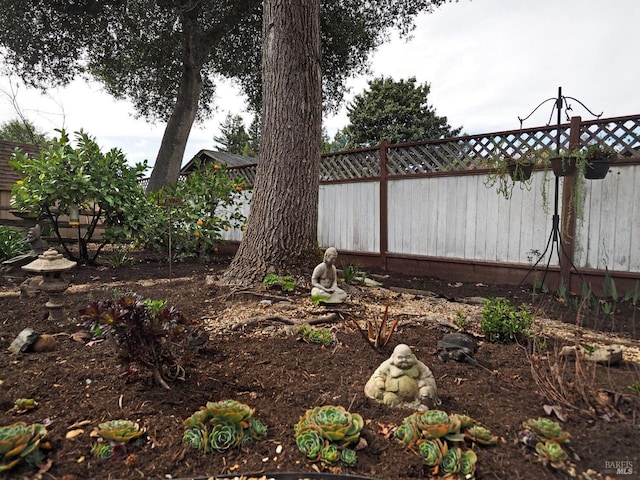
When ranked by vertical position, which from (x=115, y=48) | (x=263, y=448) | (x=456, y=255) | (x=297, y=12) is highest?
(x=115, y=48)

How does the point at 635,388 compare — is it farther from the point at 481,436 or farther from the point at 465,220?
the point at 465,220

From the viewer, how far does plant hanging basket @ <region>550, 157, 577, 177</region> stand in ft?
12.7

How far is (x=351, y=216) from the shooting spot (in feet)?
20.9

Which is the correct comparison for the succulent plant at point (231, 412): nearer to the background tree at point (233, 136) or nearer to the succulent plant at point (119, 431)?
the succulent plant at point (119, 431)

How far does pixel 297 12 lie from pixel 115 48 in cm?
810

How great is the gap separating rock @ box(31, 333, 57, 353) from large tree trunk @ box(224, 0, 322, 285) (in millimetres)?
1662

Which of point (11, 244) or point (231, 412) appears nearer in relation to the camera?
point (231, 412)

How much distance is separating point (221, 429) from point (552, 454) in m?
1.20

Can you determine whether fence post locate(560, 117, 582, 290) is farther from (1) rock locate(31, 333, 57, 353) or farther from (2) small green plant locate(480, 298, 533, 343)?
(1) rock locate(31, 333, 57, 353)

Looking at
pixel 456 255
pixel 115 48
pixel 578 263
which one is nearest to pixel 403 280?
pixel 456 255

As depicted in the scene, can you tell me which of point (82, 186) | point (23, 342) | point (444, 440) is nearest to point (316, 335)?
point (444, 440)

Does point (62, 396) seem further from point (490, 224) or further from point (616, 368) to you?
point (490, 224)

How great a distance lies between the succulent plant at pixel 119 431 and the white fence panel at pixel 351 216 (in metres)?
4.86

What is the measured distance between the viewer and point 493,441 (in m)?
1.47
